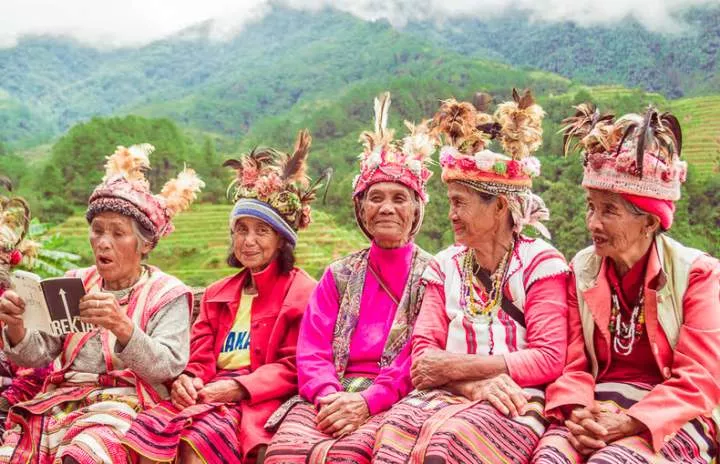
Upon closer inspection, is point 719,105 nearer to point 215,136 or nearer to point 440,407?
point 440,407

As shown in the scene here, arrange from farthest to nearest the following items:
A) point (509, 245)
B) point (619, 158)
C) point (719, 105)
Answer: point (719, 105) < point (509, 245) < point (619, 158)

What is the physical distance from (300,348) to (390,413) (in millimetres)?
738

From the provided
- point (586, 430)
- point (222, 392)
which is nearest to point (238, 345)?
point (222, 392)

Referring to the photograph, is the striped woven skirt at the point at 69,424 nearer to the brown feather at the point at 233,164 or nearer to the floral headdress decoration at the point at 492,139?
the brown feather at the point at 233,164

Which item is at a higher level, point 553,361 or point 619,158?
point 619,158

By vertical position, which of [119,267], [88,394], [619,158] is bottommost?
[88,394]

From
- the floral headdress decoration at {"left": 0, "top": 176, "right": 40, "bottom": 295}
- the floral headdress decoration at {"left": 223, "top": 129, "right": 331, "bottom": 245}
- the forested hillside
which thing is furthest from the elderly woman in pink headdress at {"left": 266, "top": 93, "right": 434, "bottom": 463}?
the floral headdress decoration at {"left": 0, "top": 176, "right": 40, "bottom": 295}

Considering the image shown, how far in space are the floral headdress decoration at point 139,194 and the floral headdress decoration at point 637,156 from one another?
2.04 m

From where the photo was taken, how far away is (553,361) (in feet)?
9.59

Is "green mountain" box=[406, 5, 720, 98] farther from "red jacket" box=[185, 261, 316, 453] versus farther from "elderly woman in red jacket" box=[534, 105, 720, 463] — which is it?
"red jacket" box=[185, 261, 316, 453]

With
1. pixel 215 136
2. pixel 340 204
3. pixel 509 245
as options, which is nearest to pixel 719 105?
pixel 340 204

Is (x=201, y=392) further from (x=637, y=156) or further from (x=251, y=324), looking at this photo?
(x=637, y=156)

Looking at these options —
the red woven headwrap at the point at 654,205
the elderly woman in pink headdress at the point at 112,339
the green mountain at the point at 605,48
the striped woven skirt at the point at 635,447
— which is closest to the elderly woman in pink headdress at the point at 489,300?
the striped woven skirt at the point at 635,447

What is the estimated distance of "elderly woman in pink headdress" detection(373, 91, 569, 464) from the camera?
278 cm
